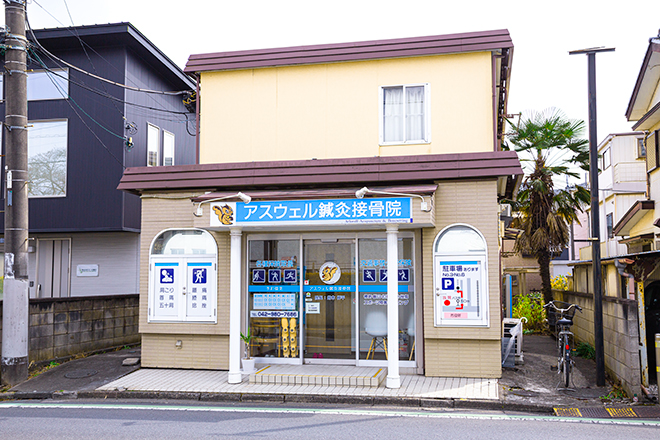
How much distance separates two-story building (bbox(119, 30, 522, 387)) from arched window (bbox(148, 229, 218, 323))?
0.03 metres

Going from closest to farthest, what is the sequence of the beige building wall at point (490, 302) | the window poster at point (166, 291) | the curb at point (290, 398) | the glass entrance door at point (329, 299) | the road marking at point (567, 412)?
the road marking at point (567, 412) → the curb at point (290, 398) → the beige building wall at point (490, 302) → the glass entrance door at point (329, 299) → the window poster at point (166, 291)

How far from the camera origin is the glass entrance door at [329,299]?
36.2ft

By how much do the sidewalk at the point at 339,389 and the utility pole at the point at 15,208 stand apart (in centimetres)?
72

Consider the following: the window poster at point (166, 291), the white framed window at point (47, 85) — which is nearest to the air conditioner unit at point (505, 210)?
the window poster at point (166, 291)

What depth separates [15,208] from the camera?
34.3 ft

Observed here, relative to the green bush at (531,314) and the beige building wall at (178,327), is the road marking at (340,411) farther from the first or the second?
the green bush at (531,314)

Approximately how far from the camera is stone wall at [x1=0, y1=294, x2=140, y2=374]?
1166 centimetres

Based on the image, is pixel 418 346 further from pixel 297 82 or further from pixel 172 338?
pixel 297 82

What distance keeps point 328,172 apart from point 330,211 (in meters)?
1.28

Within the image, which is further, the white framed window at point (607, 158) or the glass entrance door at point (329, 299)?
the white framed window at point (607, 158)

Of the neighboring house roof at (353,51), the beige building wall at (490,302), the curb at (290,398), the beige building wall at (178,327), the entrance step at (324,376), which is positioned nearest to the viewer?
the curb at (290,398)

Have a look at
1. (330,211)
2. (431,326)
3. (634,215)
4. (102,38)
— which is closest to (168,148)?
(102,38)

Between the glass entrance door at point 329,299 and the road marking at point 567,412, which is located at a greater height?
the glass entrance door at point 329,299

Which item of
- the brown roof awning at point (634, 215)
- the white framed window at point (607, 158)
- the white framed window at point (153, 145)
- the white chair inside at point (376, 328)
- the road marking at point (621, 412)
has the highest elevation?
the white framed window at point (607, 158)
